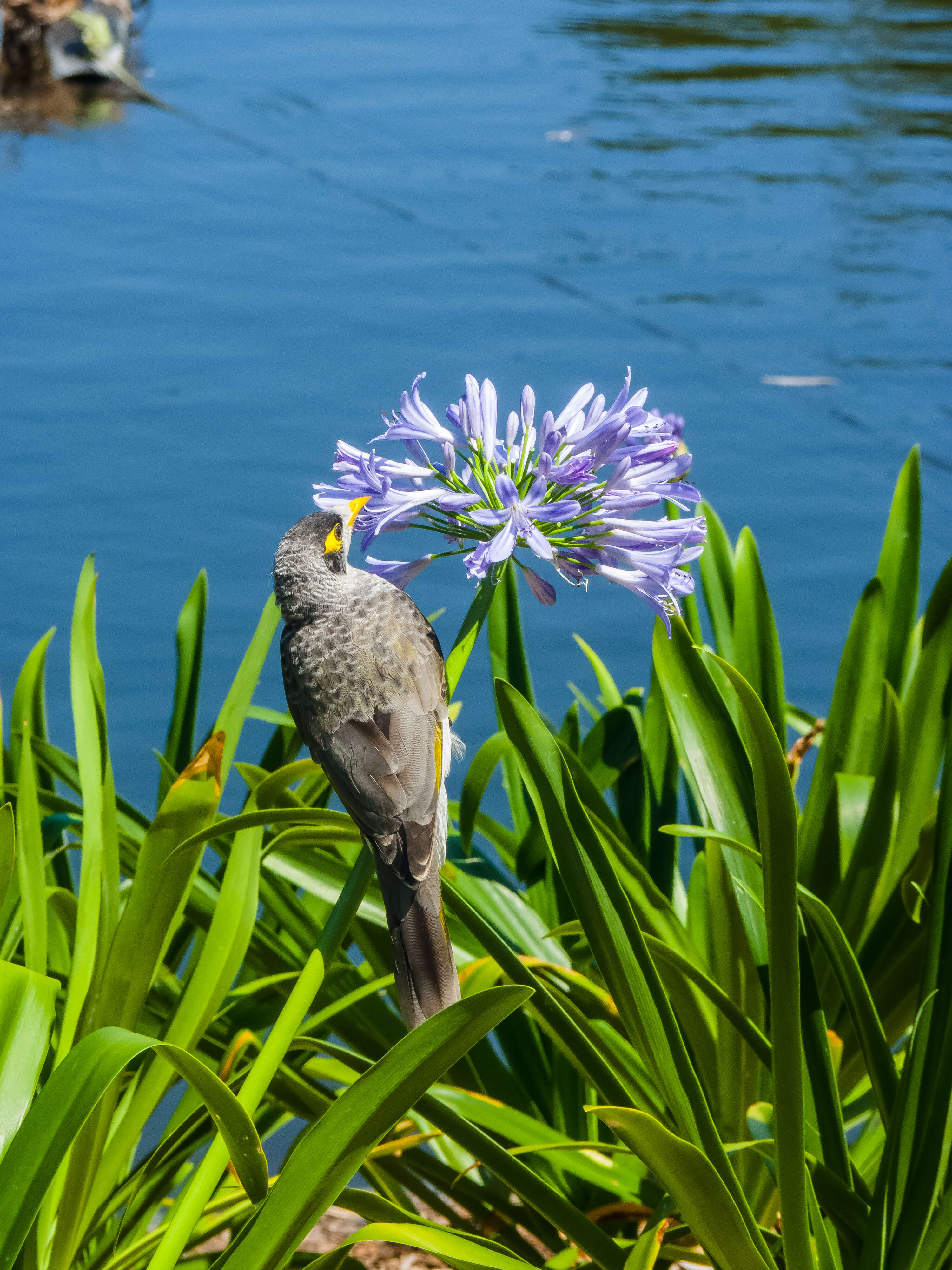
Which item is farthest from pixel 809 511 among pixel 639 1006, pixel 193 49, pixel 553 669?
pixel 193 49

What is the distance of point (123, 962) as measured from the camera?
1187 mm

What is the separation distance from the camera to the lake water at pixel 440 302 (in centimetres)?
320

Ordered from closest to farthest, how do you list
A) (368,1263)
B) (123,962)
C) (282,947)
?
(123,962) < (282,947) < (368,1263)

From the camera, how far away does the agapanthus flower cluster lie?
773 millimetres

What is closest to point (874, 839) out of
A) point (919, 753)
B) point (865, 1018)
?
point (919, 753)

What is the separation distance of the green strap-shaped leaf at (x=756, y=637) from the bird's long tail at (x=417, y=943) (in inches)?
38.1

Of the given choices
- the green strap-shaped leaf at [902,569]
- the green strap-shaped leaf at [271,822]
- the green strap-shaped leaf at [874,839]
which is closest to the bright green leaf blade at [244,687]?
the green strap-shaped leaf at [271,822]

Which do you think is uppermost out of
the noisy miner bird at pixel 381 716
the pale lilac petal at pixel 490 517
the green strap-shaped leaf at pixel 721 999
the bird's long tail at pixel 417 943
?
the pale lilac petal at pixel 490 517

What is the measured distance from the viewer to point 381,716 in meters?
0.82

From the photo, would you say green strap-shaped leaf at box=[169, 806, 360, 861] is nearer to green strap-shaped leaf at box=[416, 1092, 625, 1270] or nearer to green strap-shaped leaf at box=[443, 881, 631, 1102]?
green strap-shaped leaf at box=[443, 881, 631, 1102]

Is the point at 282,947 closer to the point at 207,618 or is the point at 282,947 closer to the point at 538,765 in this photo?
the point at 538,765

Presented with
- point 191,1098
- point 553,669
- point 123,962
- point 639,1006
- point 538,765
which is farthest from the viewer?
point 553,669

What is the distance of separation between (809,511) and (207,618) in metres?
1.93

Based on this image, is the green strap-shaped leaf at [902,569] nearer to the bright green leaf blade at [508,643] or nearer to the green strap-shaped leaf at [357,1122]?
the bright green leaf blade at [508,643]
